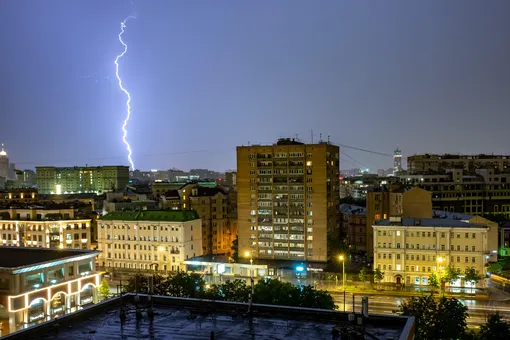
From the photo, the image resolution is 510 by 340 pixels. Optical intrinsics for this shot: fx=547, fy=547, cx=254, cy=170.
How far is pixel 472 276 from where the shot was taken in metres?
49.8

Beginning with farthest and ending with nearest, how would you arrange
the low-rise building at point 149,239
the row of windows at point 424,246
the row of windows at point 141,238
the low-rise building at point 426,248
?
the row of windows at point 141,238, the low-rise building at point 149,239, the row of windows at point 424,246, the low-rise building at point 426,248

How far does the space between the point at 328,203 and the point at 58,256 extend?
109 ft

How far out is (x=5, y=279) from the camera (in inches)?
1535

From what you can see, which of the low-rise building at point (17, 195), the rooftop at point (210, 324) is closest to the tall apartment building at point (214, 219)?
the low-rise building at point (17, 195)

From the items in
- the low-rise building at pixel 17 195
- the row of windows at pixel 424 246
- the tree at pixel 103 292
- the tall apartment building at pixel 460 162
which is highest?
the tall apartment building at pixel 460 162

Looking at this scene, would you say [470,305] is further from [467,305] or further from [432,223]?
[432,223]

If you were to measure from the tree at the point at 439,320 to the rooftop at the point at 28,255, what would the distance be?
26963mm

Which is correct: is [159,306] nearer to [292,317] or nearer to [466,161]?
[292,317]

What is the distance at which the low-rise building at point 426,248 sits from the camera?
52.7 m

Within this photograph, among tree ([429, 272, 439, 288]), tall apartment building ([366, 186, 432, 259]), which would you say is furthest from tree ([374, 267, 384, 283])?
tall apartment building ([366, 186, 432, 259])

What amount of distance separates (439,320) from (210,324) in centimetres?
1813

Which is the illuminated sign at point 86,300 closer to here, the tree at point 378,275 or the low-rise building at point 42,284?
the low-rise building at point 42,284

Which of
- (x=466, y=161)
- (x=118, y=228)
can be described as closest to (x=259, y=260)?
(x=118, y=228)

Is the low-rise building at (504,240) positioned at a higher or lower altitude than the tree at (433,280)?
higher
